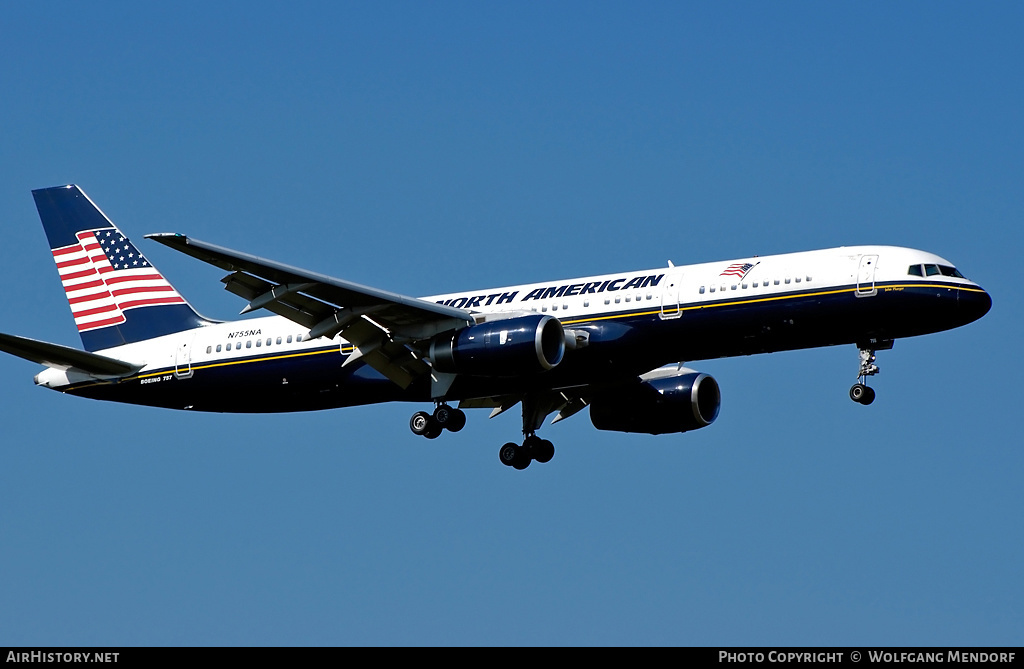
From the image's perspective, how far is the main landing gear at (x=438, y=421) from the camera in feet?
142

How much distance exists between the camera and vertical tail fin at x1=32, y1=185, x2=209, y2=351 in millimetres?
48375

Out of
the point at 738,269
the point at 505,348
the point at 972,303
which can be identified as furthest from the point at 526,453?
the point at 972,303

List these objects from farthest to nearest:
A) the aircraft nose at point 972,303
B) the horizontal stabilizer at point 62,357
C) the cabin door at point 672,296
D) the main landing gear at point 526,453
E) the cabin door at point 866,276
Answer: the main landing gear at point 526,453
the horizontal stabilizer at point 62,357
the cabin door at point 672,296
the cabin door at point 866,276
the aircraft nose at point 972,303

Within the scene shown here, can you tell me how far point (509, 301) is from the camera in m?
43.6

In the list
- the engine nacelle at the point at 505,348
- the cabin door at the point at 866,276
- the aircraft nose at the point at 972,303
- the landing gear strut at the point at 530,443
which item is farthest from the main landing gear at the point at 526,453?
the aircraft nose at the point at 972,303

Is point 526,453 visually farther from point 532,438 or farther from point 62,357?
point 62,357

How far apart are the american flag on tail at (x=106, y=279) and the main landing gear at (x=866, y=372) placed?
21.5 m

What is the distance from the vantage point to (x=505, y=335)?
40.2 meters

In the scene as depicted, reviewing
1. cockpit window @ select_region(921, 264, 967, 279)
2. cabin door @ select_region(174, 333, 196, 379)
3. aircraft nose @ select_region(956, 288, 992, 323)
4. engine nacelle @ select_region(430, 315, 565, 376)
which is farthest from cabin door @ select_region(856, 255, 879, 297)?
cabin door @ select_region(174, 333, 196, 379)

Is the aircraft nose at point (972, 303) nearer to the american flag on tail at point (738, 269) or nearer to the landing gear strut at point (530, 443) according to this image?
the american flag on tail at point (738, 269)

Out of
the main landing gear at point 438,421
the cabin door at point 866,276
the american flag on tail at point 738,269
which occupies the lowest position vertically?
the main landing gear at point 438,421

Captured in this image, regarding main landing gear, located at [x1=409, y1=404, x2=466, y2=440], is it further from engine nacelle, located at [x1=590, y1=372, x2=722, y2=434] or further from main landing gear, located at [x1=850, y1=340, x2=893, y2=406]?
main landing gear, located at [x1=850, y1=340, x2=893, y2=406]

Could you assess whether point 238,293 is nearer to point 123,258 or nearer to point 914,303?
point 123,258
